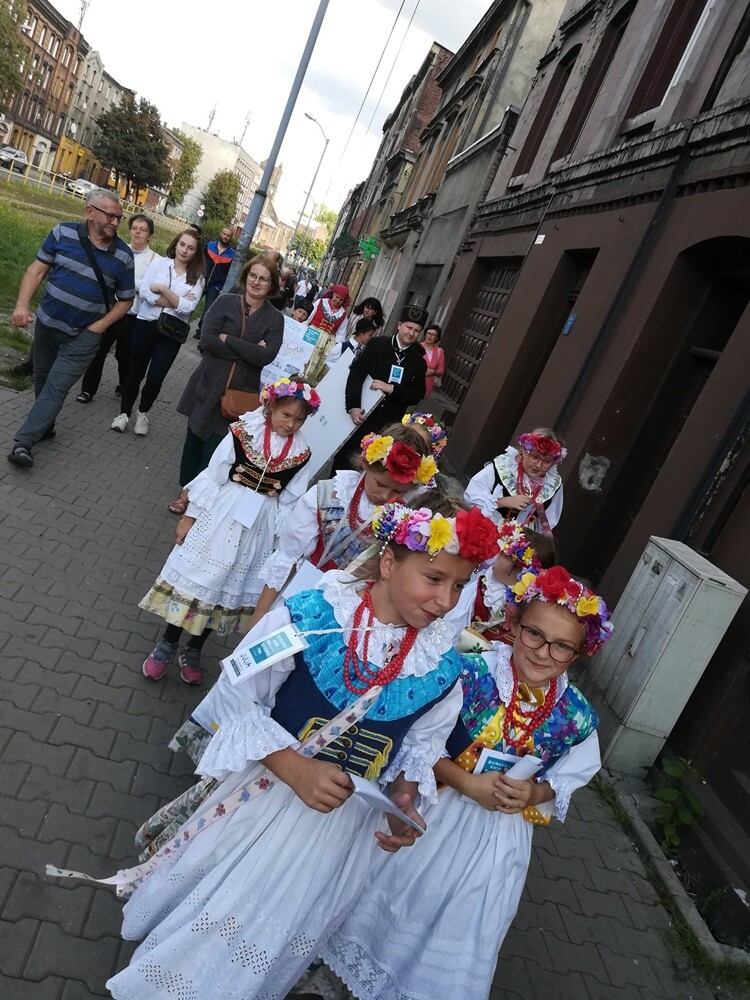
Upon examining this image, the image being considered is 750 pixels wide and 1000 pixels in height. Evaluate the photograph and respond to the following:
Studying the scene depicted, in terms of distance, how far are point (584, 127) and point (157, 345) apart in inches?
249

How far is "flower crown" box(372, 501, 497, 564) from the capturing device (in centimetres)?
222

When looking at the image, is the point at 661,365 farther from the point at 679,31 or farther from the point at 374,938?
the point at 374,938

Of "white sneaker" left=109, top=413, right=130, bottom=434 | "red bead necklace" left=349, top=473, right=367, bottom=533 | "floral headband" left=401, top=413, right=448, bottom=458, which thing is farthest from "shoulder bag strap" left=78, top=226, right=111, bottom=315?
"red bead necklace" left=349, top=473, right=367, bottom=533

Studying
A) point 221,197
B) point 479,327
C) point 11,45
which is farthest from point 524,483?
point 221,197

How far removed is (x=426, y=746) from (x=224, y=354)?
14.9ft

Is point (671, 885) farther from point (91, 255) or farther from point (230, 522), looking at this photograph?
point (91, 255)

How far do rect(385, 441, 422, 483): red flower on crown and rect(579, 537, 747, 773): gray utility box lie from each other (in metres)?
2.30

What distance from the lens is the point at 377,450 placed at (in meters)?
3.46

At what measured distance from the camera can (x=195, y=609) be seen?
4.30 meters

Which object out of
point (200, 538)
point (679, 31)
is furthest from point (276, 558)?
point (679, 31)

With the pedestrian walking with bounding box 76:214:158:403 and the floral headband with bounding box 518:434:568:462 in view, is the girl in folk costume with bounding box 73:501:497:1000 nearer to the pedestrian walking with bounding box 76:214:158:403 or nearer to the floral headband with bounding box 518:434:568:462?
the floral headband with bounding box 518:434:568:462

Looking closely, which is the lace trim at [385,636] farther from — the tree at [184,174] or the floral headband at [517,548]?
the tree at [184,174]

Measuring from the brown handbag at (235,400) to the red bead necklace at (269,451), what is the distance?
209 centimetres

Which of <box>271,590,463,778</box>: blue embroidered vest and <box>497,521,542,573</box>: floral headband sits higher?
<box>497,521,542,573</box>: floral headband
